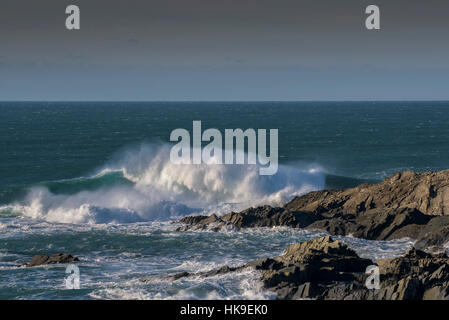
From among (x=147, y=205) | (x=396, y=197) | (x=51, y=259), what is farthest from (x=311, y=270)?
(x=147, y=205)

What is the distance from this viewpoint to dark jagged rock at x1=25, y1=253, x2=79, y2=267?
29013 mm

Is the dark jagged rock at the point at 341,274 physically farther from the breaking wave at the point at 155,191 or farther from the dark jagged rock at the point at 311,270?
the breaking wave at the point at 155,191

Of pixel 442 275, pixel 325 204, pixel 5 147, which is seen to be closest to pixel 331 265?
pixel 442 275

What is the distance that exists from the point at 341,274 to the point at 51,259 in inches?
519

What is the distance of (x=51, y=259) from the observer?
29.4m

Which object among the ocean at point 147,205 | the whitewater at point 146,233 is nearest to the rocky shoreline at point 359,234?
the whitewater at point 146,233

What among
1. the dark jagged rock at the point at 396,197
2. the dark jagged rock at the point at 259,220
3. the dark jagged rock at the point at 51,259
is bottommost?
the dark jagged rock at the point at 51,259

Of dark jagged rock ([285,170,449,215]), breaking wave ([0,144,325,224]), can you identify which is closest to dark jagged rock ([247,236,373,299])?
dark jagged rock ([285,170,449,215])

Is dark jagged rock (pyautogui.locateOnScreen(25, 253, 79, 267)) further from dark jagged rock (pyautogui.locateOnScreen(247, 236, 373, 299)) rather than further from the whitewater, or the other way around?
dark jagged rock (pyautogui.locateOnScreen(247, 236, 373, 299))

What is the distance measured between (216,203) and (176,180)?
13.7 ft

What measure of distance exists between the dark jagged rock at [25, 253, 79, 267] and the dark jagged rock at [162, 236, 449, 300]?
628cm

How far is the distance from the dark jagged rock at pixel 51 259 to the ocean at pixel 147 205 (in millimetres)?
596

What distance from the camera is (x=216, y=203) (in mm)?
46938

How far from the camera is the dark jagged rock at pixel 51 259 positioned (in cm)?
2901
